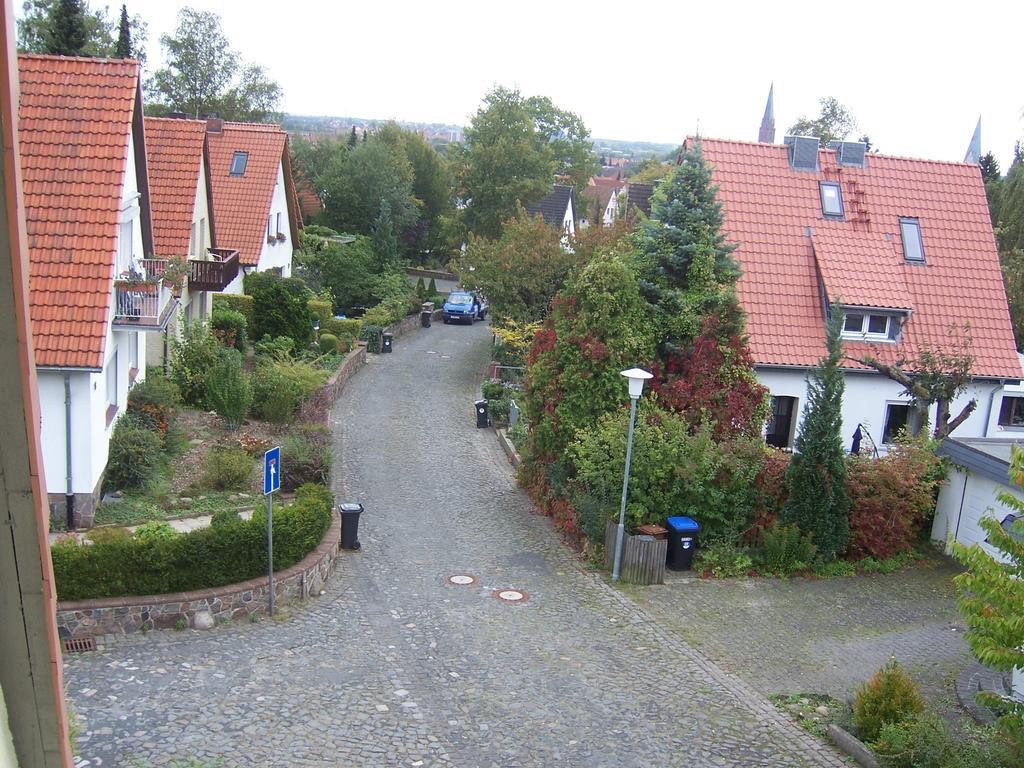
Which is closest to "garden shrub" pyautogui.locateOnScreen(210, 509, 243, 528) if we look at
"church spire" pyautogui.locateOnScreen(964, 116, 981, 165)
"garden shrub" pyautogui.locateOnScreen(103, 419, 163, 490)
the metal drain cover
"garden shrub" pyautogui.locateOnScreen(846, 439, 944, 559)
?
"garden shrub" pyautogui.locateOnScreen(103, 419, 163, 490)

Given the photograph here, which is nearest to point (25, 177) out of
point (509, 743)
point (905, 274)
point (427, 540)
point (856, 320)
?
point (427, 540)

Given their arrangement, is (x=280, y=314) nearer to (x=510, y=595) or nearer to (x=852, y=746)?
(x=510, y=595)

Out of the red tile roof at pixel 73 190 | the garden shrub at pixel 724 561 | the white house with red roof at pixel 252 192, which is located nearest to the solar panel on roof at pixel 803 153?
the garden shrub at pixel 724 561

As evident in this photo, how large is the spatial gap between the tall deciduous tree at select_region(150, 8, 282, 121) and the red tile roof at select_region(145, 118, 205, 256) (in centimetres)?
2979

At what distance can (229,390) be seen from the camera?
20.5m

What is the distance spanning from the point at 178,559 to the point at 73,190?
262 inches

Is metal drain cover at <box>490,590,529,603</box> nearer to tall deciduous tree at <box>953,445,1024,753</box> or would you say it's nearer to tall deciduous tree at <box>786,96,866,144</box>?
tall deciduous tree at <box>953,445,1024,753</box>

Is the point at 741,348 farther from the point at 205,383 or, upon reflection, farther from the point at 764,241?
the point at 205,383

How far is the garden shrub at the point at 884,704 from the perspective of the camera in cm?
1081

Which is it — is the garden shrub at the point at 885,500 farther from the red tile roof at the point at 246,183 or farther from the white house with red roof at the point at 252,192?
the red tile roof at the point at 246,183

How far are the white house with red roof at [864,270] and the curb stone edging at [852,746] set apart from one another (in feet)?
38.8

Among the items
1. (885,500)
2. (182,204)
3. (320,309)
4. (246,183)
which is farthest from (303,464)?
(246,183)

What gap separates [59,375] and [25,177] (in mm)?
3556

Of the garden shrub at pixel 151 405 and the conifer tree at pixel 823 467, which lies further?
the garden shrub at pixel 151 405
